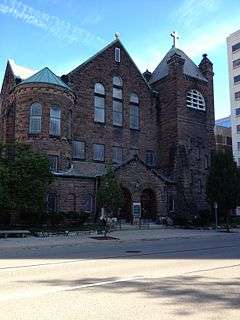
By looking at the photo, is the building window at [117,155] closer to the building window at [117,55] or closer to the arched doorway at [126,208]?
the arched doorway at [126,208]

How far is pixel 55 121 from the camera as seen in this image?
122ft

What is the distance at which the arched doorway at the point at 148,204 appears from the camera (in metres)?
39.9

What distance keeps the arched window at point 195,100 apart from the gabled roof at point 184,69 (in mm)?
1952

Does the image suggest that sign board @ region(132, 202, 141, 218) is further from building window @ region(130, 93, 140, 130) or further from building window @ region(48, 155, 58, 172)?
building window @ region(130, 93, 140, 130)

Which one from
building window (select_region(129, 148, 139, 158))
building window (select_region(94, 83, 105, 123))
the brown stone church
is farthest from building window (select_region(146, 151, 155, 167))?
building window (select_region(94, 83, 105, 123))

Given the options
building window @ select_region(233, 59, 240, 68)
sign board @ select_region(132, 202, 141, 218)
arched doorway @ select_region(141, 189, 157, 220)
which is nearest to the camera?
sign board @ select_region(132, 202, 141, 218)

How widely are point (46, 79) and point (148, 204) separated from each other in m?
14.9

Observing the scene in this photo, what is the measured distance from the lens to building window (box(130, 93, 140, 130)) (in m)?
45.4

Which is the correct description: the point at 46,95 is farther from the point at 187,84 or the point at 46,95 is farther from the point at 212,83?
the point at 212,83

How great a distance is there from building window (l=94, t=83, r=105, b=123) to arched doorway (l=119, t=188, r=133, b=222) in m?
8.70

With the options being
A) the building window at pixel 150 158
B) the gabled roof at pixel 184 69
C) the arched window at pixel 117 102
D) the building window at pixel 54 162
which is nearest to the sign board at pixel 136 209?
the building window at pixel 54 162

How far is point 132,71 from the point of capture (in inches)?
1817

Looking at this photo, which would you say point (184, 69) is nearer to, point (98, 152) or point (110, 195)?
point (98, 152)

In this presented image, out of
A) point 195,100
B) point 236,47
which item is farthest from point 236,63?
point 195,100
